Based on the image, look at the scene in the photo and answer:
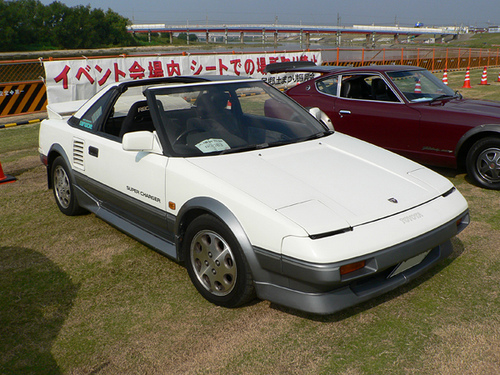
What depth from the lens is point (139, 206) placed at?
12.4 ft

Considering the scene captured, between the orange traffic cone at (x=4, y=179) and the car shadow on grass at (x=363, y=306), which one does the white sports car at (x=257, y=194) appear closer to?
the car shadow on grass at (x=363, y=306)

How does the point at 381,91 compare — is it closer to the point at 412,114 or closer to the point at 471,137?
the point at 412,114

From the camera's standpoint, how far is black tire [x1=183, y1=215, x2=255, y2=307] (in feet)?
9.71

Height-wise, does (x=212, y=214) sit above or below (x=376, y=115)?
below

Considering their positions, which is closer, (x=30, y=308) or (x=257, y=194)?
(x=257, y=194)

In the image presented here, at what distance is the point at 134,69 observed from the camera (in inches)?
581

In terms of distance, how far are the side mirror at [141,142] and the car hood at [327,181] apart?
1.23 ft

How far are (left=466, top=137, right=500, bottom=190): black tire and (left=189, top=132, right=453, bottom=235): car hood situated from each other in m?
2.35

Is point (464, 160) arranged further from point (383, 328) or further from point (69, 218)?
point (69, 218)

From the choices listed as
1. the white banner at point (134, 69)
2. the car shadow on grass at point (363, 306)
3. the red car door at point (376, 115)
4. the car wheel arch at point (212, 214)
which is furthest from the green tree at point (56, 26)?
the car shadow on grass at point (363, 306)

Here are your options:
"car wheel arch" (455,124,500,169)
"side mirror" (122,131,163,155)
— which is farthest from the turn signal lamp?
"car wheel arch" (455,124,500,169)

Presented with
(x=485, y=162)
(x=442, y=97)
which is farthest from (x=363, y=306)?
(x=442, y=97)

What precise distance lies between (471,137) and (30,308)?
515cm

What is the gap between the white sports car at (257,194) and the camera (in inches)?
107
